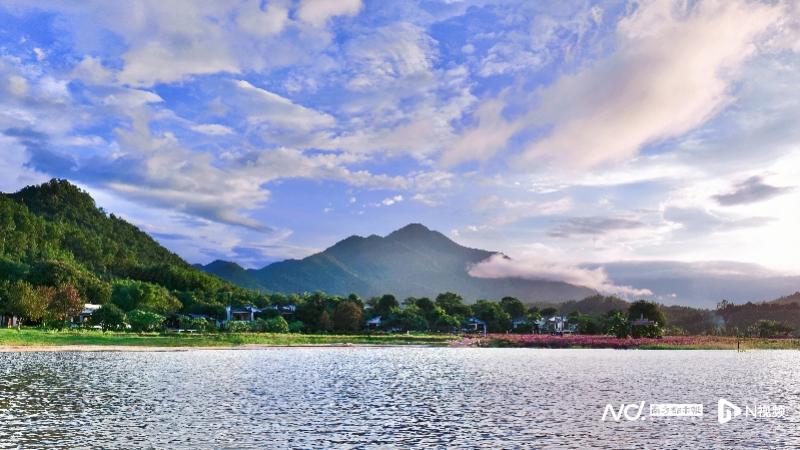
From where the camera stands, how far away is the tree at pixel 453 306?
181 meters

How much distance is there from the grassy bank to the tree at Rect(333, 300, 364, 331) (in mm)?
16874

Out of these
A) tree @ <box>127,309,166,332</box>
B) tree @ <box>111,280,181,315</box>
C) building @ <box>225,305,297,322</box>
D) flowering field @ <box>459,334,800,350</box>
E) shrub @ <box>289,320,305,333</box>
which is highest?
tree @ <box>111,280,181,315</box>

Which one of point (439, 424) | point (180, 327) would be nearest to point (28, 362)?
point (439, 424)

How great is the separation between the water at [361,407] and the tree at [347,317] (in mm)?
87831

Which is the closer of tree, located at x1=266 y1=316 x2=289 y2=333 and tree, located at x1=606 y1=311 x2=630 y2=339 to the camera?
tree, located at x1=606 y1=311 x2=630 y2=339

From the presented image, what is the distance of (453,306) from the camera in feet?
604

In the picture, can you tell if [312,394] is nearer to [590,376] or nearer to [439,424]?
[439,424]

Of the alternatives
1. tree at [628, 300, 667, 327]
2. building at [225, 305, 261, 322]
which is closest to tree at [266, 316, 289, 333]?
building at [225, 305, 261, 322]

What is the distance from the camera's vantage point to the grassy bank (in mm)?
83438

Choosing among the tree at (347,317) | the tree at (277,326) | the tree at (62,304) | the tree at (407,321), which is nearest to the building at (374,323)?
the tree at (407,321)

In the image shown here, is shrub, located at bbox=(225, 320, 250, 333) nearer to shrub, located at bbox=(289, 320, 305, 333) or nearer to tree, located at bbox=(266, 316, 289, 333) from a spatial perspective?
tree, located at bbox=(266, 316, 289, 333)

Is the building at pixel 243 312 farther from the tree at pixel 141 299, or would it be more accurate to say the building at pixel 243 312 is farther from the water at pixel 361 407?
the water at pixel 361 407

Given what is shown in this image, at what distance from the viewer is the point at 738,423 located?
30172 mm

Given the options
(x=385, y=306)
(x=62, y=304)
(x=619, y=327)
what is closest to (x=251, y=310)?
(x=385, y=306)
